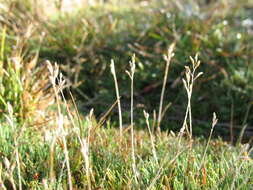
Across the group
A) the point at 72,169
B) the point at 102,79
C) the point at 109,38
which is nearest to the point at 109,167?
the point at 72,169

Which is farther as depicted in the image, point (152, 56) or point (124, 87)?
point (152, 56)

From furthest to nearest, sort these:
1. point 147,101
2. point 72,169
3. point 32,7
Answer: point 32,7 < point 147,101 < point 72,169

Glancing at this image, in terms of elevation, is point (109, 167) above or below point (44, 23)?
below

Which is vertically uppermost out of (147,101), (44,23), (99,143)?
(44,23)

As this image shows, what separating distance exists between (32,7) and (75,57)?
125 cm

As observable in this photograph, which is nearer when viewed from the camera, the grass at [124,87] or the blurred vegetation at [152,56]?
the grass at [124,87]

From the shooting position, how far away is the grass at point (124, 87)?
1.98 m

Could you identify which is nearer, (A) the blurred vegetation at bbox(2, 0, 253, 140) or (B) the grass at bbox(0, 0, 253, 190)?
(B) the grass at bbox(0, 0, 253, 190)

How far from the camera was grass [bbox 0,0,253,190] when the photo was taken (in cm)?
198

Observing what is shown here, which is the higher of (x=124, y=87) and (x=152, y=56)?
(x=152, y=56)

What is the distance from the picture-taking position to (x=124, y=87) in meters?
3.90

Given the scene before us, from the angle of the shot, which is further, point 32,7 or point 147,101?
point 32,7

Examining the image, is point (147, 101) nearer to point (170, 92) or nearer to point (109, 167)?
point (170, 92)

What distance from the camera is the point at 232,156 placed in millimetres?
2117
